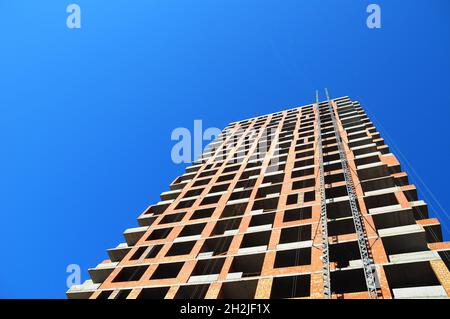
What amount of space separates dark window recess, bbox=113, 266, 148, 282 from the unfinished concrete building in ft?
0.29

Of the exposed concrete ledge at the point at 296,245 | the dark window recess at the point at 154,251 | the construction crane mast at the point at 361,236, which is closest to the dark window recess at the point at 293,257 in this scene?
the exposed concrete ledge at the point at 296,245

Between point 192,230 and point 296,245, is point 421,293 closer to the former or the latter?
point 296,245

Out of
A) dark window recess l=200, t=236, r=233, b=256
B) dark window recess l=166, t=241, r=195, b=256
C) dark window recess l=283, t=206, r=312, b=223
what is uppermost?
dark window recess l=283, t=206, r=312, b=223

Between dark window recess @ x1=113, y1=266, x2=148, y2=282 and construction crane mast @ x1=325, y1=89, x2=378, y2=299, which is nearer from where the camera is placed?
construction crane mast @ x1=325, y1=89, x2=378, y2=299

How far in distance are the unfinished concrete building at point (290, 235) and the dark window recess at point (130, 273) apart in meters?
→ 0.09

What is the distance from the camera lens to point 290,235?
25703 mm

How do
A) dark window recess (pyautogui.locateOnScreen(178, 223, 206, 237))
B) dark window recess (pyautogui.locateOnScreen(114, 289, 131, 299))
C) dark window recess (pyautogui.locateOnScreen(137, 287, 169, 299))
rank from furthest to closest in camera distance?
dark window recess (pyautogui.locateOnScreen(178, 223, 206, 237)) → dark window recess (pyautogui.locateOnScreen(114, 289, 131, 299)) → dark window recess (pyautogui.locateOnScreen(137, 287, 169, 299))

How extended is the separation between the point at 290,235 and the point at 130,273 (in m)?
12.3

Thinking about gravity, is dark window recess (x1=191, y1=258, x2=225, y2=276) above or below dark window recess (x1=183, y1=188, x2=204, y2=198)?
below

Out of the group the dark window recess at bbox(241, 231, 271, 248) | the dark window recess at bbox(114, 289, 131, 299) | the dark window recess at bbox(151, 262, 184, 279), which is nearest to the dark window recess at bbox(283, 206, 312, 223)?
the dark window recess at bbox(241, 231, 271, 248)

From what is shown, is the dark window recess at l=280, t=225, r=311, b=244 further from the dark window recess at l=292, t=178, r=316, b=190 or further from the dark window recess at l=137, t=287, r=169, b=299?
the dark window recess at l=137, t=287, r=169, b=299

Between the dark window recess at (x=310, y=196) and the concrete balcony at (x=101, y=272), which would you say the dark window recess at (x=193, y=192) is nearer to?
the concrete balcony at (x=101, y=272)

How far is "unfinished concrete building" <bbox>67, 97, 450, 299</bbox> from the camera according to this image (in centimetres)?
2016

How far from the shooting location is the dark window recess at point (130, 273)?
2708 centimetres
